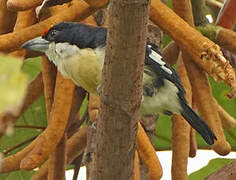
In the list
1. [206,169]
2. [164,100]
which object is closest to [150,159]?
[164,100]

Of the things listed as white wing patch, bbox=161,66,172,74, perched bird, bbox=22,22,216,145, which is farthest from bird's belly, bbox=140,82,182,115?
white wing patch, bbox=161,66,172,74

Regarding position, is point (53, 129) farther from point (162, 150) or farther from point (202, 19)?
point (162, 150)

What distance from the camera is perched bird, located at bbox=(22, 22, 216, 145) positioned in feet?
5.27

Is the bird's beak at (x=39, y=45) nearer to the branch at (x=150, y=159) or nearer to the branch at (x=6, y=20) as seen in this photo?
the branch at (x=6, y=20)

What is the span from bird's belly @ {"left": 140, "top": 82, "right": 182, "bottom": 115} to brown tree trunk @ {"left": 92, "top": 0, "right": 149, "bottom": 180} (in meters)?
0.83

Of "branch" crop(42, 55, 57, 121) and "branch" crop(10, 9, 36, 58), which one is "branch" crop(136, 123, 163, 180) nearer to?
"branch" crop(42, 55, 57, 121)

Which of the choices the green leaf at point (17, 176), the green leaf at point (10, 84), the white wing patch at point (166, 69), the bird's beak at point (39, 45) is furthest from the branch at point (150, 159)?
the green leaf at point (17, 176)

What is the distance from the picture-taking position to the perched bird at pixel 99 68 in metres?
1.61

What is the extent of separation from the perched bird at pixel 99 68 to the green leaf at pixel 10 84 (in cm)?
138

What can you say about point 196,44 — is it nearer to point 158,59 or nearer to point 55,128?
point 55,128

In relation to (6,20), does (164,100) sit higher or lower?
lower

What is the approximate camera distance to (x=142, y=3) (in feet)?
1.76

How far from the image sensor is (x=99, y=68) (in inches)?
67.7

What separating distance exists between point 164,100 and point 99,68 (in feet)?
0.88
